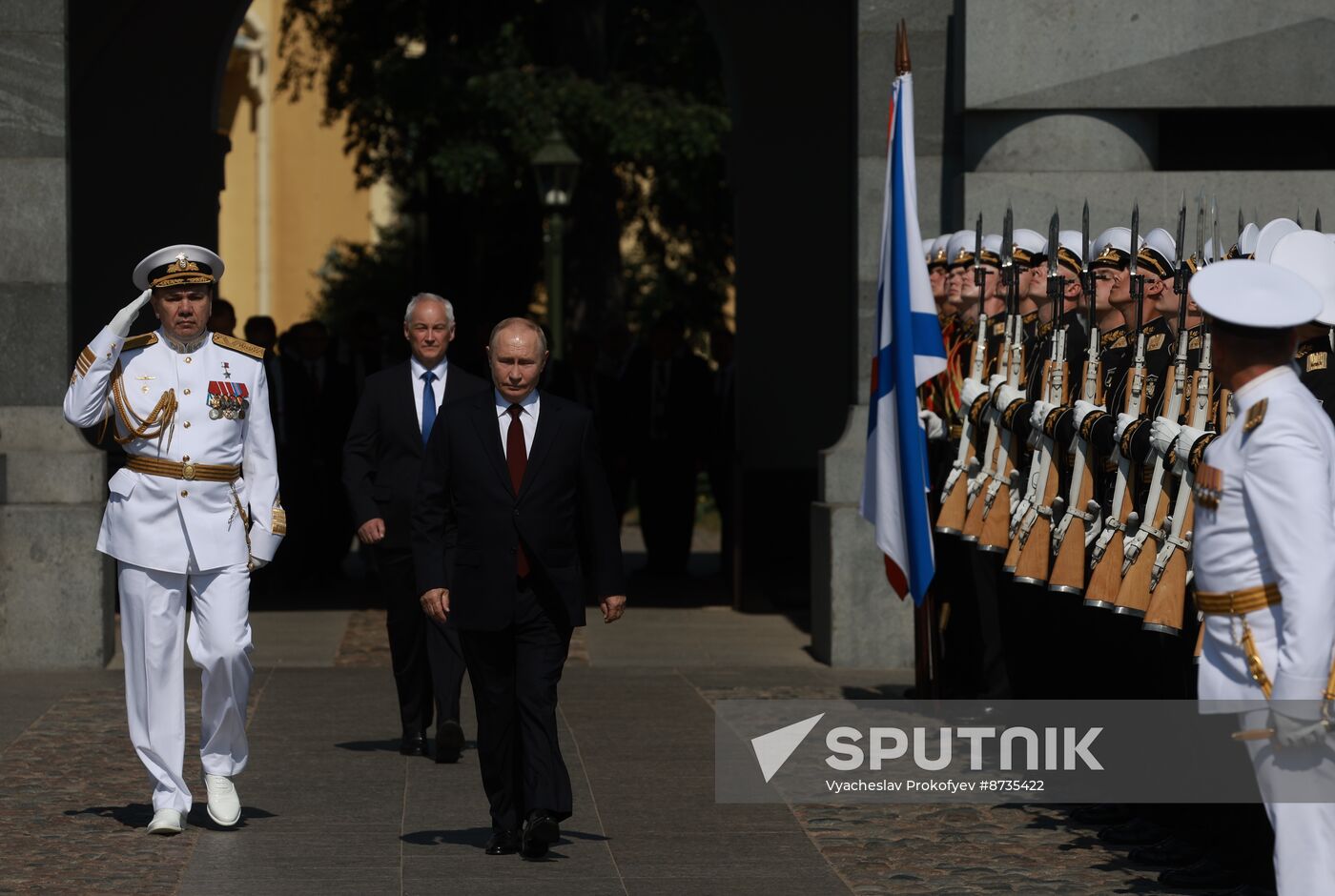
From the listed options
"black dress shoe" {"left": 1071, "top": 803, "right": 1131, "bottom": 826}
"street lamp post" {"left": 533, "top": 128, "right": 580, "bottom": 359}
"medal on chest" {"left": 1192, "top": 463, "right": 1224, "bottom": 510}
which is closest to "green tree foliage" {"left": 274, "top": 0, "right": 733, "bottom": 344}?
"street lamp post" {"left": 533, "top": 128, "right": 580, "bottom": 359}

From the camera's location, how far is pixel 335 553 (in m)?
17.8

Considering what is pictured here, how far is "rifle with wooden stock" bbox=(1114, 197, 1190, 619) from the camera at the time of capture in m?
7.71

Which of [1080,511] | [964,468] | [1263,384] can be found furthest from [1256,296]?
[964,468]

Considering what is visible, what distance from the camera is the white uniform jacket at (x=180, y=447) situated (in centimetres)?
804

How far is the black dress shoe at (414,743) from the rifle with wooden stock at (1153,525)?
10.6ft

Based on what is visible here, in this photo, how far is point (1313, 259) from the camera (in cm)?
649

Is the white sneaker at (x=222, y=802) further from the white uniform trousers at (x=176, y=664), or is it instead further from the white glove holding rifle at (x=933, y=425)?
the white glove holding rifle at (x=933, y=425)

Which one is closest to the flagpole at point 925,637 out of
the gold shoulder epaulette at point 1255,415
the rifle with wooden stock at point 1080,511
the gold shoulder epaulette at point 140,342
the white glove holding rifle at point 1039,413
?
the white glove holding rifle at point 1039,413

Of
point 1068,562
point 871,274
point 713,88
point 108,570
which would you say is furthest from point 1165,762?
point 713,88

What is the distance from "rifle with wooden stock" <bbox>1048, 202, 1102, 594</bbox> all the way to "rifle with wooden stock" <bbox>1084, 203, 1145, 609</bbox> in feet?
0.84

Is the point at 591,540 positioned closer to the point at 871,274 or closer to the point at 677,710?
the point at 677,710

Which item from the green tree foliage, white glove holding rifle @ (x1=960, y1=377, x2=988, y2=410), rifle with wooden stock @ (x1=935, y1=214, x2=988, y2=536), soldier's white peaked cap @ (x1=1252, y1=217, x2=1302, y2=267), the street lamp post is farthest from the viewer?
the green tree foliage

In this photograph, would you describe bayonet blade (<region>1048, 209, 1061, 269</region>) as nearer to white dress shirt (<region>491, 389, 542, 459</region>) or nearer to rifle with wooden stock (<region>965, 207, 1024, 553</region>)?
rifle with wooden stock (<region>965, 207, 1024, 553</region>)

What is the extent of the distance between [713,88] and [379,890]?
2036 centimetres
